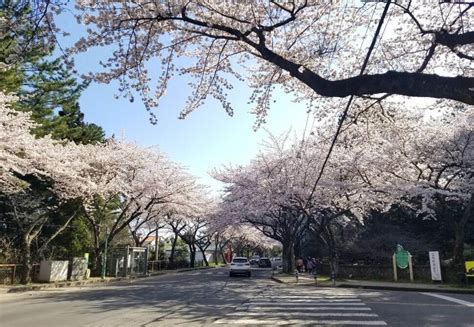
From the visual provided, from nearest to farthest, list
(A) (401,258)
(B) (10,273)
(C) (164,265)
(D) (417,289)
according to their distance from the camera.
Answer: (D) (417,289)
(B) (10,273)
(A) (401,258)
(C) (164,265)

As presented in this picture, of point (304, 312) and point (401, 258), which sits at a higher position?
point (401, 258)

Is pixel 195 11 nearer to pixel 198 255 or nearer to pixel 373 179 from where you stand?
pixel 373 179

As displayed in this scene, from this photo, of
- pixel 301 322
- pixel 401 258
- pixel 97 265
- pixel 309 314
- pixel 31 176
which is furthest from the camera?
pixel 97 265

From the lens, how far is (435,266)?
22.9 metres

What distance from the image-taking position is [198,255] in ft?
270

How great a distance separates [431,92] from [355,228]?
3254cm

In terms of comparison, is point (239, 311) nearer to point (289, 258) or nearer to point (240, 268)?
point (240, 268)

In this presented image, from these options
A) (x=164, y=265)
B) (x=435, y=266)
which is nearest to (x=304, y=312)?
(x=435, y=266)

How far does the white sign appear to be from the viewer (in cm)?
2280

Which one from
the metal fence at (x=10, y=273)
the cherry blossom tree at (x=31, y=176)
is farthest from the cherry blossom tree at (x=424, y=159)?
the metal fence at (x=10, y=273)

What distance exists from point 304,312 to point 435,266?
13.5 m

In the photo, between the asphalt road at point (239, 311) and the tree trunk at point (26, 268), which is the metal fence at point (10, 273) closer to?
the tree trunk at point (26, 268)

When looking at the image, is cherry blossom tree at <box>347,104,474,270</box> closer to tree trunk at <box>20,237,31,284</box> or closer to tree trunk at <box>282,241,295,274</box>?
tree trunk at <box>282,241,295,274</box>

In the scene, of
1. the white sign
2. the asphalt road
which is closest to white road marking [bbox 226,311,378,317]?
the asphalt road
